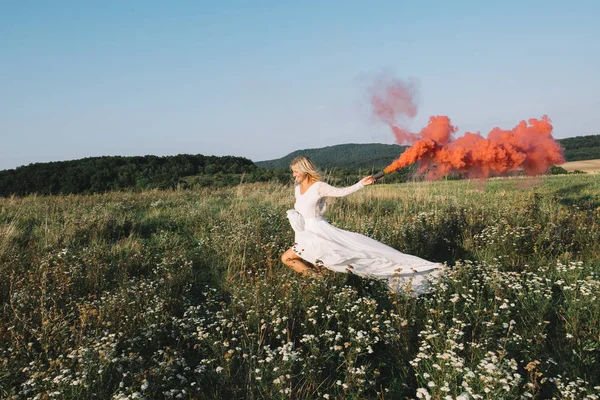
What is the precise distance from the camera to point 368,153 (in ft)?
269

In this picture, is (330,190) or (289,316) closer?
(289,316)

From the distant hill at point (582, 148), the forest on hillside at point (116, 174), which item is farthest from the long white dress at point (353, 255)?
the distant hill at point (582, 148)

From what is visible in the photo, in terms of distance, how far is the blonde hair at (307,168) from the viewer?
6.69 meters

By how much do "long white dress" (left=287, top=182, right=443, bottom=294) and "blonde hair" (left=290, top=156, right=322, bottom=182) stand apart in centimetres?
17

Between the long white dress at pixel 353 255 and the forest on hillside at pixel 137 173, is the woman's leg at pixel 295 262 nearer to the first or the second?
the long white dress at pixel 353 255

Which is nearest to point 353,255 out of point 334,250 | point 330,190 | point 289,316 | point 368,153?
point 334,250

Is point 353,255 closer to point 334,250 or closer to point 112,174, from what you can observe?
point 334,250

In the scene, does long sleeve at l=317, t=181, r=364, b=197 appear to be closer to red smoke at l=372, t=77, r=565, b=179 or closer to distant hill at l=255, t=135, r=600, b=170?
red smoke at l=372, t=77, r=565, b=179

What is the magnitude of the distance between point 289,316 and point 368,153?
79.3 meters

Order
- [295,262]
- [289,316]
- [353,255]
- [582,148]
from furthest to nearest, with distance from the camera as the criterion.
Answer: [582,148]
[295,262]
[353,255]
[289,316]

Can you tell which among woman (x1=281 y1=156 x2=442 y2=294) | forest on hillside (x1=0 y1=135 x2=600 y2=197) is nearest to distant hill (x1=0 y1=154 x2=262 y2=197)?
forest on hillside (x1=0 y1=135 x2=600 y2=197)

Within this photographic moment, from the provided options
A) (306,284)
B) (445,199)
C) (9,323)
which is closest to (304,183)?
(306,284)

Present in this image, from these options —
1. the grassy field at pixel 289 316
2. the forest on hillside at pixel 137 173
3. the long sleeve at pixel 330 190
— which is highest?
the forest on hillside at pixel 137 173

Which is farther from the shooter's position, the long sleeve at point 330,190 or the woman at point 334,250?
the long sleeve at point 330,190
